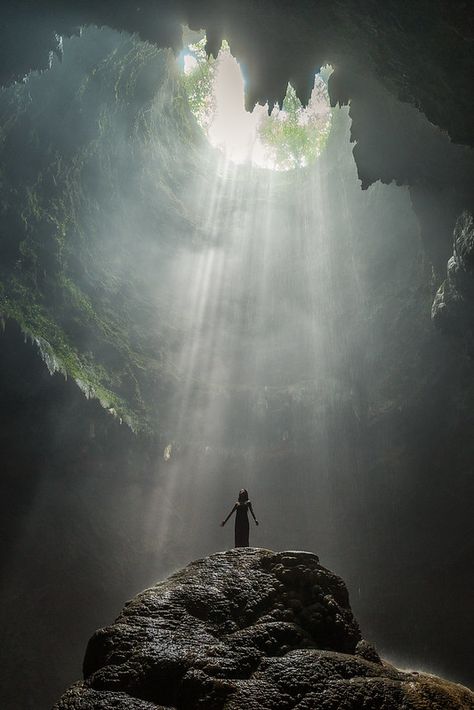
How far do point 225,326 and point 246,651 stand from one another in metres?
20.6

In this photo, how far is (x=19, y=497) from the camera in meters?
12.6

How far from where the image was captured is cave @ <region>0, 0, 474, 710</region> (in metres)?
10.6

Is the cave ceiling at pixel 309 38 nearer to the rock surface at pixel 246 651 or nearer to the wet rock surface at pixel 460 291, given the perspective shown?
the wet rock surface at pixel 460 291

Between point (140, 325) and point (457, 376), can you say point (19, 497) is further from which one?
point (457, 376)

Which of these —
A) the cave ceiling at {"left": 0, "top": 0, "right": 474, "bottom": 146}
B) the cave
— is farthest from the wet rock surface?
the cave ceiling at {"left": 0, "top": 0, "right": 474, "bottom": 146}

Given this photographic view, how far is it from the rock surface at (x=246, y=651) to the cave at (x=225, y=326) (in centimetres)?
855

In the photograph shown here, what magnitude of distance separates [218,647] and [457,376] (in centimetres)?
1592

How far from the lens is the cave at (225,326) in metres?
10.6

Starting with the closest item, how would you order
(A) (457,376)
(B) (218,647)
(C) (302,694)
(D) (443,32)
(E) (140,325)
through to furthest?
1. (C) (302,694)
2. (B) (218,647)
3. (D) (443,32)
4. (A) (457,376)
5. (E) (140,325)

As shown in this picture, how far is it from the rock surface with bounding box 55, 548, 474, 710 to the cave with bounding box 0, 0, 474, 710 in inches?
337

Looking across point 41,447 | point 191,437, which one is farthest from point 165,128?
point 41,447

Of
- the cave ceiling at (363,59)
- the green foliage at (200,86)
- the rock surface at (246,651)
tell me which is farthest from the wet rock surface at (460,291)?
the green foliage at (200,86)

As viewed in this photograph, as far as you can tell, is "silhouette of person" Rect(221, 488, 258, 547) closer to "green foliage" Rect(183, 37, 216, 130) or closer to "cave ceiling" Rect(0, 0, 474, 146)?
"cave ceiling" Rect(0, 0, 474, 146)

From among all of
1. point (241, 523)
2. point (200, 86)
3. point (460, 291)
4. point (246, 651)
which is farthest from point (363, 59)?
point (200, 86)
